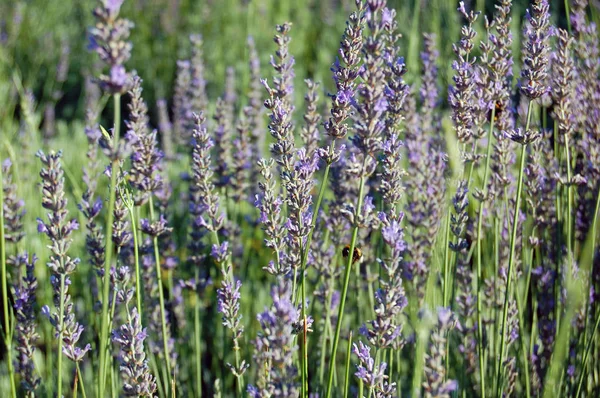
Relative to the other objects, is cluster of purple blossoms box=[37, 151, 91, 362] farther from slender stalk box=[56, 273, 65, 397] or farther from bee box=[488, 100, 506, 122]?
bee box=[488, 100, 506, 122]

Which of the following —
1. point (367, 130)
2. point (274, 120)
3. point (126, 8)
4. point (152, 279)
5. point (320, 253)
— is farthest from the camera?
point (126, 8)

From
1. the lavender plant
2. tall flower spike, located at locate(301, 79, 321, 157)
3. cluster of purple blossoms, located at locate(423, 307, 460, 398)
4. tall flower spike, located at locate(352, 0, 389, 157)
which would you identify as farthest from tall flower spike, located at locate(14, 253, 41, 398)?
cluster of purple blossoms, located at locate(423, 307, 460, 398)

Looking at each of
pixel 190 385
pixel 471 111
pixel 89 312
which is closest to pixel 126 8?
pixel 89 312

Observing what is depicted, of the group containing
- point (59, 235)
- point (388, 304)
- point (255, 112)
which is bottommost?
point (388, 304)

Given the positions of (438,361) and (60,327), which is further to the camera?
(60,327)

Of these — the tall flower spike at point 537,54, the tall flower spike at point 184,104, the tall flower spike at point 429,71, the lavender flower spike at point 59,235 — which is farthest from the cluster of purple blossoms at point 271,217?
the tall flower spike at point 184,104

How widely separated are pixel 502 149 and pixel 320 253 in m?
0.61

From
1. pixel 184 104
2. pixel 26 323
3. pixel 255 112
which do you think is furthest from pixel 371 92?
pixel 184 104

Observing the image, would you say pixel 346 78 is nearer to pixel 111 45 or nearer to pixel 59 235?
pixel 111 45

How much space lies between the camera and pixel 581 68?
84.8 inches

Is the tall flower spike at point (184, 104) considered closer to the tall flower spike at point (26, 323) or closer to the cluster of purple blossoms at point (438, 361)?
the tall flower spike at point (26, 323)

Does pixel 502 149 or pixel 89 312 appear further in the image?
pixel 89 312

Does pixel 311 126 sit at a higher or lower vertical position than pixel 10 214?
higher

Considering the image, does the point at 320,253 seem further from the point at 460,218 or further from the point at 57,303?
the point at 57,303
